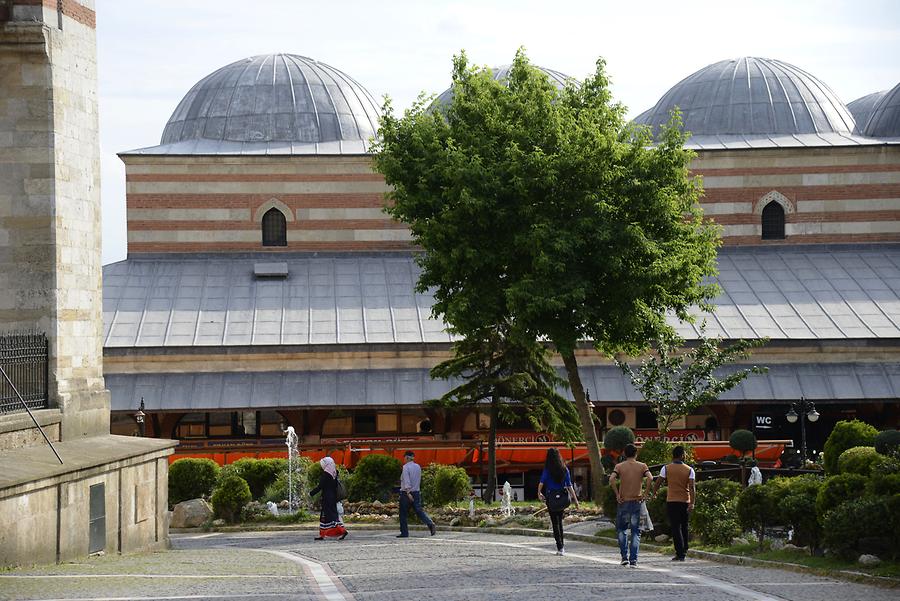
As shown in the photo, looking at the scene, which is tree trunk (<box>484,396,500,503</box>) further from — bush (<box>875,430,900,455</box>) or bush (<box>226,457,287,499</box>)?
bush (<box>875,430,900,455</box>)

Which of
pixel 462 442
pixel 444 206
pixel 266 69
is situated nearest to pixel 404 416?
pixel 462 442

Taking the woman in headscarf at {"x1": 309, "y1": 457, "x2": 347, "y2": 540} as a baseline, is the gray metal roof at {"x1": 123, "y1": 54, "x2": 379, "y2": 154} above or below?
above

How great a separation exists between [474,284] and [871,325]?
645 inches

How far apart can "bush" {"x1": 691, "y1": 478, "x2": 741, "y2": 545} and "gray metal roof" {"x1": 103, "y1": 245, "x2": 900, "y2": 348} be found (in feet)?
56.1

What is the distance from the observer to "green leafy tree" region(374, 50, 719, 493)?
963 inches

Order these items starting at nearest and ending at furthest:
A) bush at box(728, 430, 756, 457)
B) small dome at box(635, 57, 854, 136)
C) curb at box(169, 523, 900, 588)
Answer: curb at box(169, 523, 900, 588) < bush at box(728, 430, 756, 457) < small dome at box(635, 57, 854, 136)

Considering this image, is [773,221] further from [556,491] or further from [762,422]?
[556,491]

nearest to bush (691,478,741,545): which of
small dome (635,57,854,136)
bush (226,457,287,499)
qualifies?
bush (226,457,287,499)

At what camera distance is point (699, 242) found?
26359 mm

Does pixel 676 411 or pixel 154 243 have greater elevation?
pixel 154 243

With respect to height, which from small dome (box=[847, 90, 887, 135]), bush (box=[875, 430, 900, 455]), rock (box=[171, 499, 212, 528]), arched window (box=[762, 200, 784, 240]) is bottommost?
rock (box=[171, 499, 212, 528])

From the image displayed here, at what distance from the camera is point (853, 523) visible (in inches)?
606

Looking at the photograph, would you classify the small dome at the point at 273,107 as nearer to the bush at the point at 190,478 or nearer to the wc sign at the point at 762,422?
the wc sign at the point at 762,422

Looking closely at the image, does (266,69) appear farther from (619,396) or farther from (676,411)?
(676,411)
